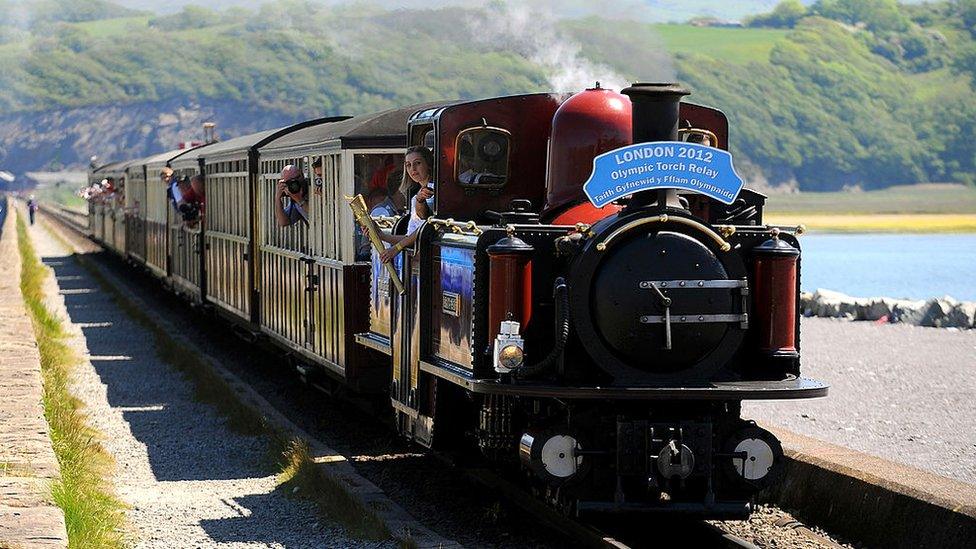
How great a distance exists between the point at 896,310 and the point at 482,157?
17126 millimetres

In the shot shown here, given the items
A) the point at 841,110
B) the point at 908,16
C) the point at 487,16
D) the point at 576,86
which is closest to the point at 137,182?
the point at 487,16

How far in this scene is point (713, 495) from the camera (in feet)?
26.7

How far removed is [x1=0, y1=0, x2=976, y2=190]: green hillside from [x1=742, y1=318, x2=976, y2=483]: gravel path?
5614 centimetres

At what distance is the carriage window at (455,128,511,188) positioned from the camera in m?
9.41

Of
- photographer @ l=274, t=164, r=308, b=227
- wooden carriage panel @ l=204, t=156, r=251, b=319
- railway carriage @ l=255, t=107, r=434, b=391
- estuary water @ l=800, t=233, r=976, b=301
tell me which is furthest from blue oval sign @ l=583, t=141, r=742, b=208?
estuary water @ l=800, t=233, r=976, b=301

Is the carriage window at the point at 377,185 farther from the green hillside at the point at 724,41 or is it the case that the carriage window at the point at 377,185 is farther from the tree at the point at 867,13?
the tree at the point at 867,13

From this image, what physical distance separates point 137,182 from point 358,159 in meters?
21.9

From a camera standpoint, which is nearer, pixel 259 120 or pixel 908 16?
pixel 259 120

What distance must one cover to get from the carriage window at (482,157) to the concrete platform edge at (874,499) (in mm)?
2615

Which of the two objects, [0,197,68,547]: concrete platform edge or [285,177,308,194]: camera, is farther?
[285,177,308,194]: camera

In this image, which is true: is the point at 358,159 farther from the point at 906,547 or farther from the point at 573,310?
the point at 906,547

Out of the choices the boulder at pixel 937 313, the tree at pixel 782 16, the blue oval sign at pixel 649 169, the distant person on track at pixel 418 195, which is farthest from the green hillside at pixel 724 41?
the blue oval sign at pixel 649 169

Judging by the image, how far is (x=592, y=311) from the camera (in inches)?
313

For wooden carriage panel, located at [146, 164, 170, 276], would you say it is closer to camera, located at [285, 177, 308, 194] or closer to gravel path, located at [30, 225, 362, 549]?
gravel path, located at [30, 225, 362, 549]
